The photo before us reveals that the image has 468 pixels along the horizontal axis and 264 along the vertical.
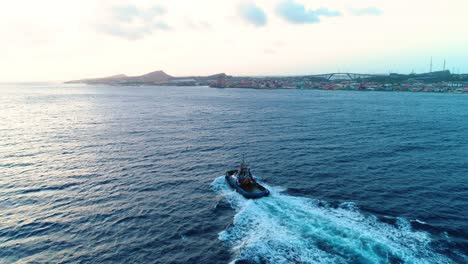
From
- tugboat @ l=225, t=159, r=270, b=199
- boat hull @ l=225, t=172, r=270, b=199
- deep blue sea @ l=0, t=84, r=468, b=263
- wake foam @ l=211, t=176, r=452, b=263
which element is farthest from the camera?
tugboat @ l=225, t=159, r=270, b=199

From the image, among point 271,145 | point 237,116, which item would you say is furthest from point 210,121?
point 271,145

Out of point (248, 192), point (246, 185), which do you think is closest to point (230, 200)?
point (248, 192)

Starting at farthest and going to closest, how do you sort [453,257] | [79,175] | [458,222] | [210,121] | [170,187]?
[210,121]
[79,175]
[170,187]
[458,222]
[453,257]

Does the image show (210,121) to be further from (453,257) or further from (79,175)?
(453,257)

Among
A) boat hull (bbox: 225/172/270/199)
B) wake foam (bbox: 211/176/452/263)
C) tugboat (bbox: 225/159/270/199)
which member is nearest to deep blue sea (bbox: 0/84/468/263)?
wake foam (bbox: 211/176/452/263)

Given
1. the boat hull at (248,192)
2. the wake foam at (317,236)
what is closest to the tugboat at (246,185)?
the boat hull at (248,192)

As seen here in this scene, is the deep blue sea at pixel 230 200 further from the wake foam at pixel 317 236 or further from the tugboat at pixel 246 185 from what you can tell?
the tugboat at pixel 246 185

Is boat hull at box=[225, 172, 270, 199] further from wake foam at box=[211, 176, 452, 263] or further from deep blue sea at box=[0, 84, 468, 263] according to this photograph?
wake foam at box=[211, 176, 452, 263]
